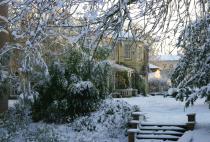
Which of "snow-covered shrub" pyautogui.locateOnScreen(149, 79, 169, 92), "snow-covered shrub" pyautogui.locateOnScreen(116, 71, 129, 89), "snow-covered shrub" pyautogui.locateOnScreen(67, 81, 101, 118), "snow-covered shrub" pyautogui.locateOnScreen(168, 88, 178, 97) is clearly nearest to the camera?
"snow-covered shrub" pyautogui.locateOnScreen(168, 88, 178, 97)

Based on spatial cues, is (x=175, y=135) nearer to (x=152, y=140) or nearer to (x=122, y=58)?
(x=152, y=140)

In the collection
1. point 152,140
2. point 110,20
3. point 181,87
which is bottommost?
point 152,140

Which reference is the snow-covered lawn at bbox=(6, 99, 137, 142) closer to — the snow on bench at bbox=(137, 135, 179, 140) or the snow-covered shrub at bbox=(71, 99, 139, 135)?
the snow-covered shrub at bbox=(71, 99, 139, 135)

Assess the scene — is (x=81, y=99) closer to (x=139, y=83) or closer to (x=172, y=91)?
(x=172, y=91)

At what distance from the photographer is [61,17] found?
770 centimetres

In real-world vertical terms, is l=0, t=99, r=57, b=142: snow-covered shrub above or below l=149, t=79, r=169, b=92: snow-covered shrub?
below

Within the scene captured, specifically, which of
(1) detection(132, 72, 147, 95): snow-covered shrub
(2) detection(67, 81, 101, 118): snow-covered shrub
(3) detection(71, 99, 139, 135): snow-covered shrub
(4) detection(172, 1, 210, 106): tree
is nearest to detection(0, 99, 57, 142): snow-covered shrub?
(3) detection(71, 99, 139, 135): snow-covered shrub

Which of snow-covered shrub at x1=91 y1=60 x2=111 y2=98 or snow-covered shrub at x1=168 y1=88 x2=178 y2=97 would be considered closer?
snow-covered shrub at x1=168 y1=88 x2=178 y2=97

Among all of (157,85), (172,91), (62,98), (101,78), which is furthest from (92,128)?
(157,85)

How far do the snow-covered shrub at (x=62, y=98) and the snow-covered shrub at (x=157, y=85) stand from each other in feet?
101

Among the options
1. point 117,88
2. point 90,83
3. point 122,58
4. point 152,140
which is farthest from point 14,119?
point 122,58

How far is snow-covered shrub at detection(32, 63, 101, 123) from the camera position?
2152 cm

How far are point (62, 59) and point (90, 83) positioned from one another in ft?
6.03

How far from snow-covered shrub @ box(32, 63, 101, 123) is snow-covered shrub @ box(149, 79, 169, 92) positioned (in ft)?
101
